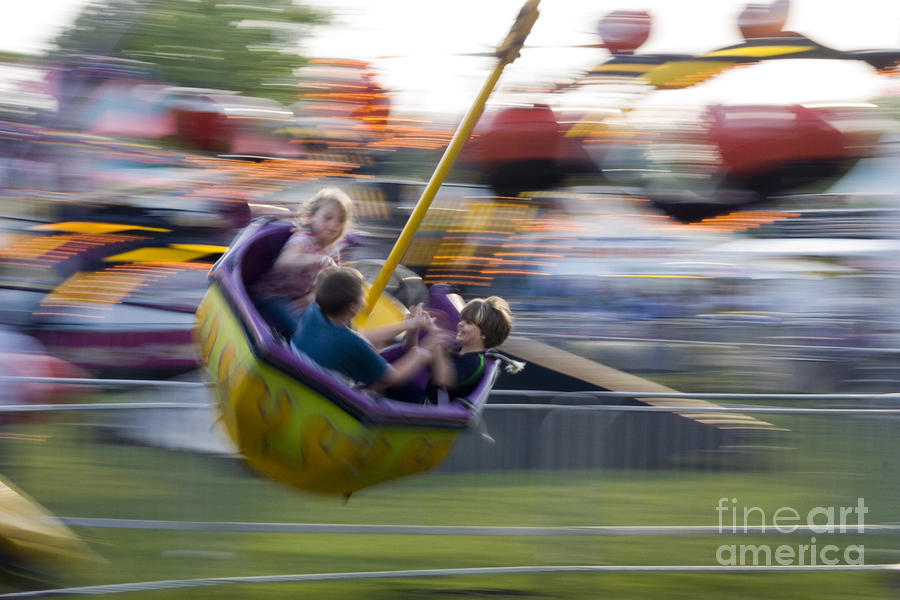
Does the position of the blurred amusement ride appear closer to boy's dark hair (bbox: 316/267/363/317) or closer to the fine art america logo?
the fine art america logo

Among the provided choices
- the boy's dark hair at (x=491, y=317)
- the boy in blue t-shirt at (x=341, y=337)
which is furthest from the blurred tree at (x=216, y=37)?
the boy in blue t-shirt at (x=341, y=337)

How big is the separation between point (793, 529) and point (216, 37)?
45.4 feet

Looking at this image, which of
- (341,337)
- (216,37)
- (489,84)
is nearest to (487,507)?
(341,337)

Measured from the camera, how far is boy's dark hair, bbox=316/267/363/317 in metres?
2.64

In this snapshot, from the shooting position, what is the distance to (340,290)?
8.65 feet

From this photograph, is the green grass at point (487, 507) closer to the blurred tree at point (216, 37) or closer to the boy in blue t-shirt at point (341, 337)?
the boy in blue t-shirt at point (341, 337)

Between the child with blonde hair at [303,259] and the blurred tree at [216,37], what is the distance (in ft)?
32.5

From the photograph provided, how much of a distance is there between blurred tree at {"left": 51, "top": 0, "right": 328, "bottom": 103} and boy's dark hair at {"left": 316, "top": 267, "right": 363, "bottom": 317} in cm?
1047

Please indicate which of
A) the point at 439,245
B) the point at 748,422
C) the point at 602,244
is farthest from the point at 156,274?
the point at 748,422

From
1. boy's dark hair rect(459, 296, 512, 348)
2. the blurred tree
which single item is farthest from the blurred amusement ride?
the blurred tree

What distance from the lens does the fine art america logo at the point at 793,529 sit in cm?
331

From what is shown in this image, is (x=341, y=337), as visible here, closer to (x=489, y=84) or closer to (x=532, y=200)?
(x=489, y=84)

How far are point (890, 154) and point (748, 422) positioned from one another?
12.9 feet

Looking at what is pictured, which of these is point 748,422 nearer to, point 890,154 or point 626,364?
point 626,364
